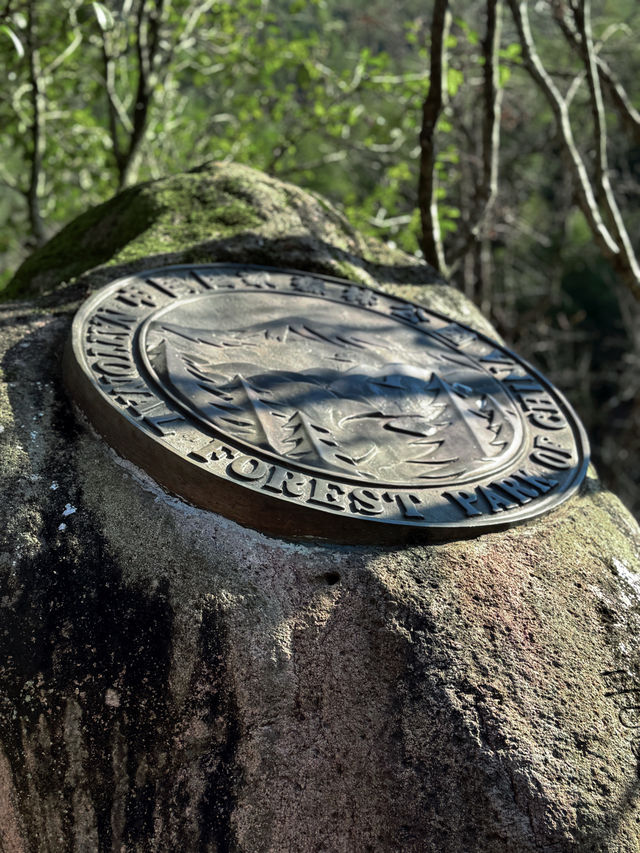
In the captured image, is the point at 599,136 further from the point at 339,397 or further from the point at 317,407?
the point at 317,407

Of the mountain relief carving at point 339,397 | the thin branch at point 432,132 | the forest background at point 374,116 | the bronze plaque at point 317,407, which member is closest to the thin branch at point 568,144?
the forest background at point 374,116

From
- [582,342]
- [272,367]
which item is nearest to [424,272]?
[272,367]

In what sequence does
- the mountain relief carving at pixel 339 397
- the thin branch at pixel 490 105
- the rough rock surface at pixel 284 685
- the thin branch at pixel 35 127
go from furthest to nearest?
1. the thin branch at pixel 35 127
2. the thin branch at pixel 490 105
3. the mountain relief carving at pixel 339 397
4. the rough rock surface at pixel 284 685

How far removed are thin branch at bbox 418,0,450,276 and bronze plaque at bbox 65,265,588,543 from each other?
123 centimetres

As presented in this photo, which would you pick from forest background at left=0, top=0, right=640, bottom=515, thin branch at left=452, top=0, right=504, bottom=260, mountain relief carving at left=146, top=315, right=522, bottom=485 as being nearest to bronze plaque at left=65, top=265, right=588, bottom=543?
mountain relief carving at left=146, top=315, right=522, bottom=485

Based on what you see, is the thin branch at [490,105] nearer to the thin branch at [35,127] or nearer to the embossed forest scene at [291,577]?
the embossed forest scene at [291,577]

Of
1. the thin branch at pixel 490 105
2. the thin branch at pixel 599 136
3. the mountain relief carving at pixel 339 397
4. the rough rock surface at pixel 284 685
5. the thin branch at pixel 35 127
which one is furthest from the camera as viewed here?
the thin branch at pixel 35 127

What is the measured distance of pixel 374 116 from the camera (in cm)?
848

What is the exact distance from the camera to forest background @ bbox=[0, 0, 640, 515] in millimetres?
4188

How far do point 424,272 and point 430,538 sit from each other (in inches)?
73.4

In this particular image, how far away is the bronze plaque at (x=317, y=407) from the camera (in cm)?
216

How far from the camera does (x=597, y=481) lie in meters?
2.75

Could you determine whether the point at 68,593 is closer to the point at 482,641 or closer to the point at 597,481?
the point at 482,641

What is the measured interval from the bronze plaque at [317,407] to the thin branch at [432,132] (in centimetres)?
123
